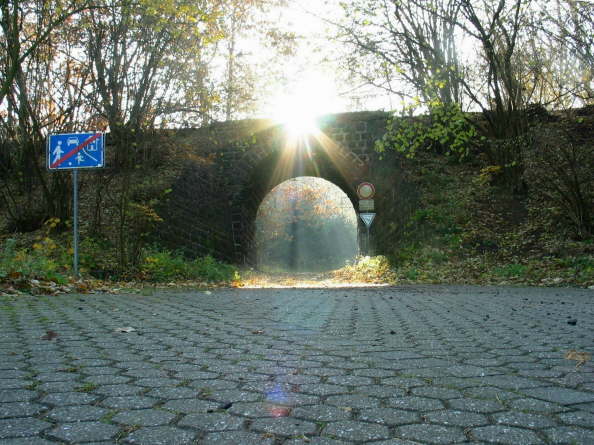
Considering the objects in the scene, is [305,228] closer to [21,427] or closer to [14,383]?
[14,383]

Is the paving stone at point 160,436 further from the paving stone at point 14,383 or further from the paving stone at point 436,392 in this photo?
the paving stone at point 436,392

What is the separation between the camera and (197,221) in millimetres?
18484

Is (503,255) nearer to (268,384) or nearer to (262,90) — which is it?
(262,90)

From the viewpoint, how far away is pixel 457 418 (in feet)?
6.82

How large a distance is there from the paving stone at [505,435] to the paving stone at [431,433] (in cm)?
7

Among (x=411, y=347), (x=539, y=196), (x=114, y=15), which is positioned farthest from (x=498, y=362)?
(x=539, y=196)

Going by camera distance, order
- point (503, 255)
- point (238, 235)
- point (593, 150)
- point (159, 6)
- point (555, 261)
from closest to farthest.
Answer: point (159, 6) → point (555, 261) → point (503, 255) → point (593, 150) → point (238, 235)

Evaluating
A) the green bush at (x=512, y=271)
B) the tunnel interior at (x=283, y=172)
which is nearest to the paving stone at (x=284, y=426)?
the green bush at (x=512, y=271)

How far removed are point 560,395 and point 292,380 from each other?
4.02 ft

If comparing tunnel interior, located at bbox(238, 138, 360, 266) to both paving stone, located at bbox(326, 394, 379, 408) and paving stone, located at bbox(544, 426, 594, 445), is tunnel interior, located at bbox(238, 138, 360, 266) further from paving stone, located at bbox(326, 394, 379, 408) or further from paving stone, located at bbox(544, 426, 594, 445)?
paving stone, located at bbox(544, 426, 594, 445)

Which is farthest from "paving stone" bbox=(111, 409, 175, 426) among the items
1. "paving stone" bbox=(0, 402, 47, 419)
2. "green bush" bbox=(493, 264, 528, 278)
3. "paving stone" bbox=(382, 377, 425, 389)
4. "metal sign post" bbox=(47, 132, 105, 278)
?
"green bush" bbox=(493, 264, 528, 278)

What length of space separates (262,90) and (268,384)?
1711 cm

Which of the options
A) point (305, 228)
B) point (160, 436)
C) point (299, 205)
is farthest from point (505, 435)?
point (305, 228)

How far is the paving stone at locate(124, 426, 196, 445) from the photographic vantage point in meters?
1.78
